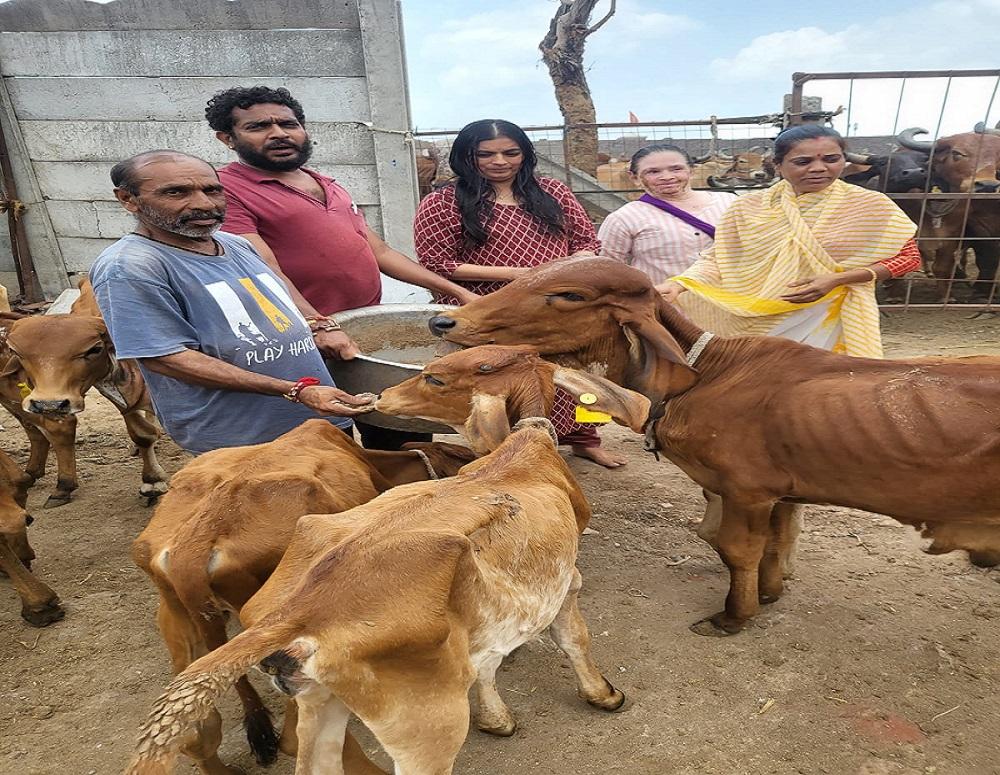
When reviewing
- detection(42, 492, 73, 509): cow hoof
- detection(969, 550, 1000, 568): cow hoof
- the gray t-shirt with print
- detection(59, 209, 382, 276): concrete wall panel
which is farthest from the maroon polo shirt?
detection(59, 209, 382, 276): concrete wall panel

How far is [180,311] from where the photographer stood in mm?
2895

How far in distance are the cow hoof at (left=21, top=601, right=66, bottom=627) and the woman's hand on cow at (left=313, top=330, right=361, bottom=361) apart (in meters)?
1.99

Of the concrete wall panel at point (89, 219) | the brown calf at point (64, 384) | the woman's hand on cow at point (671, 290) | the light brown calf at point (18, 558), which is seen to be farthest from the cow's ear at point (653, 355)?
the concrete wall panel at point (89, 219)

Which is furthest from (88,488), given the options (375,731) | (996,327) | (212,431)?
(996,327)

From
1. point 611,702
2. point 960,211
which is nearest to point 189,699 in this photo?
point 611,702

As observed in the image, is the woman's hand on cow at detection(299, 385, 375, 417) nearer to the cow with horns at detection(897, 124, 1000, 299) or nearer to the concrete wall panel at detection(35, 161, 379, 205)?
the concrete wall panel at detection(35, 161, 379, 205)

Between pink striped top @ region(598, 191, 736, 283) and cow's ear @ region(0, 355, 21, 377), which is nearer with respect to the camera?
cow's ear @ region(0, 355, 21, 377)

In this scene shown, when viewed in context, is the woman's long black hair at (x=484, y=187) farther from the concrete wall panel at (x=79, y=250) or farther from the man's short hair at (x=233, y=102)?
the concrete wall panel at (x=79, y=250)

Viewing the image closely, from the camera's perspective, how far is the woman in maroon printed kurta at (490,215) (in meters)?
4.31

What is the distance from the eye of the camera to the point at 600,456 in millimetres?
5512

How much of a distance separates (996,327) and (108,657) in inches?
399

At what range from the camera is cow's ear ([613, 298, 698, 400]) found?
314 cm

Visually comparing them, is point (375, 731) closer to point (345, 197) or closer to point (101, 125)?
point (345, 197)

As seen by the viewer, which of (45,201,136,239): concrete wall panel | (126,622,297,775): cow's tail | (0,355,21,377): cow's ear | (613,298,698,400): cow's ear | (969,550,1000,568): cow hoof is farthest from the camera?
(45,201,136,239): concrete wall panel
